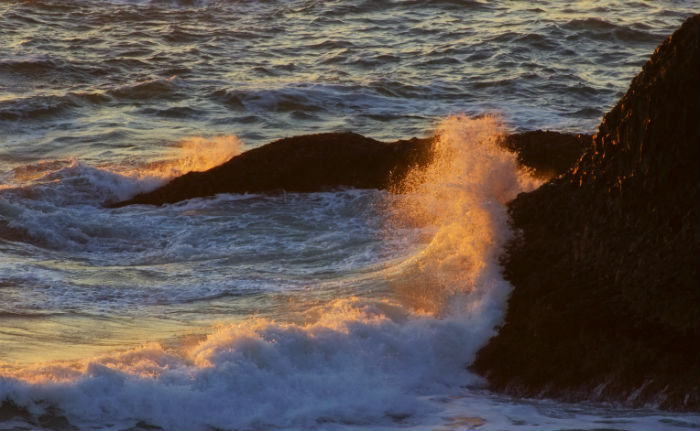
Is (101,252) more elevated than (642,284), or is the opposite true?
(642,284)

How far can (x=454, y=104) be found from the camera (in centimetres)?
1576

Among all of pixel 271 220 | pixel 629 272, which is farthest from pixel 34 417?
pixel 271 220

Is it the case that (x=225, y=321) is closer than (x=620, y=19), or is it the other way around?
(x=225, y=321)

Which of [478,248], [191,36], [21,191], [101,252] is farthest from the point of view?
[191,36]

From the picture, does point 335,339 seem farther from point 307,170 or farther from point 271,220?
point 307,170

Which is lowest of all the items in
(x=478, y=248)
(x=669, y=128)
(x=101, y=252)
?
(x=101, y=252)

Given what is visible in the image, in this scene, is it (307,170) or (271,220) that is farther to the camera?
(307,170)

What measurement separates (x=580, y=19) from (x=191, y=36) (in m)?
7.59

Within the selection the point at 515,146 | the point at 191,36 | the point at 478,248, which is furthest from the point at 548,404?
the point at 191,36

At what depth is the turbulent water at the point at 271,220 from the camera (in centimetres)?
540

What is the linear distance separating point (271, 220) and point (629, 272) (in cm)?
502

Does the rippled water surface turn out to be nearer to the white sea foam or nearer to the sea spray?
the white sea foam

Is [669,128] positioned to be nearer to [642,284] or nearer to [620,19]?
[642,284]

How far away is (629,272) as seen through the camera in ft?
17.8
